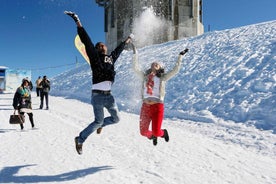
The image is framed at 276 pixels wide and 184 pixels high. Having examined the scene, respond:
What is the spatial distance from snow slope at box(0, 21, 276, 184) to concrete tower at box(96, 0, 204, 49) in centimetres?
1288

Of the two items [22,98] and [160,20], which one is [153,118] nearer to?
[22,98]

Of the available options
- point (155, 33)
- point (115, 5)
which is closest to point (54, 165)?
point (155, 33)

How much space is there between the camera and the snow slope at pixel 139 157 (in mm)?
4320

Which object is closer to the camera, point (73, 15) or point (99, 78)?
point (73, 15)

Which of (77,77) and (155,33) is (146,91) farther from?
(155,33)

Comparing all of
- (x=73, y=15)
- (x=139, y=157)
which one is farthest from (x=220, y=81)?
(x=73, y=15)

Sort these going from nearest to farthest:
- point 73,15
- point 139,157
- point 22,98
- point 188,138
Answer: point 73,15, point 139,157, point 188,138, point 22,98

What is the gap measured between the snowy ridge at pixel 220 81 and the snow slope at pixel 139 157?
153 cm

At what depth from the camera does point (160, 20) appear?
29891 mm

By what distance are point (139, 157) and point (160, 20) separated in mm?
26002

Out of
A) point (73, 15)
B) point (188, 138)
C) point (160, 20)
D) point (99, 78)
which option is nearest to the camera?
point (73, 15)

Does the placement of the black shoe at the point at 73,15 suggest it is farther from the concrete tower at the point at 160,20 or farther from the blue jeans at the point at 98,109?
the concrete tower at the point at 160,20

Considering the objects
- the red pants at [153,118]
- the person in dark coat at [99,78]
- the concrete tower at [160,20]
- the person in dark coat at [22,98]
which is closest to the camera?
the person in dark coat at [99,78]

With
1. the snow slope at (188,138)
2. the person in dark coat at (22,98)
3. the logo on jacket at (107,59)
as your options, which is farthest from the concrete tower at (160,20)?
the logo on jacket at (107,59)
